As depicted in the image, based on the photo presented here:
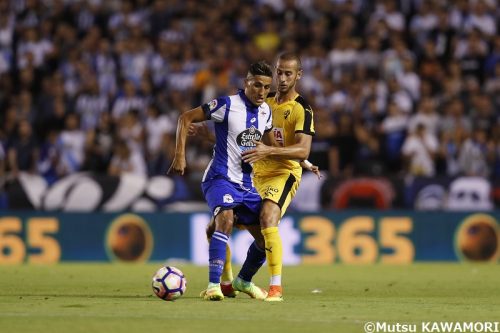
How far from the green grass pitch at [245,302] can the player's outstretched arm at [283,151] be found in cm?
142

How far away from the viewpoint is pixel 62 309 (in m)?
9.73

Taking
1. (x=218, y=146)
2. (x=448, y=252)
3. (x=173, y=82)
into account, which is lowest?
(x=448, y=252)

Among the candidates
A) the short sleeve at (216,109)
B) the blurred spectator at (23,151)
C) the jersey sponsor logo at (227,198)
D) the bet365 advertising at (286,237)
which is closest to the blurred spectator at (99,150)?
the blurred spectator at (23,151)

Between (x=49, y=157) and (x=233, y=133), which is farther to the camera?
(x=49, y=157)

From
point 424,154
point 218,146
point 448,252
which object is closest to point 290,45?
point 424,154

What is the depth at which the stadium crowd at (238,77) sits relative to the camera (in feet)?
64.1

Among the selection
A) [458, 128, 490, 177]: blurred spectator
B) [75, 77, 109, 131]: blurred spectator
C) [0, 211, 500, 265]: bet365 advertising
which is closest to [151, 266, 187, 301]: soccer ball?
[0, 211, 500, 265]: bet365 advertising

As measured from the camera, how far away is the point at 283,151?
10.7m

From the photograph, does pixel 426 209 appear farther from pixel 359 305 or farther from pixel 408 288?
pixel 359 305

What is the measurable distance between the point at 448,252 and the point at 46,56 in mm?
9779

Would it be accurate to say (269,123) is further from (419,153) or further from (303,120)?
(419,153)

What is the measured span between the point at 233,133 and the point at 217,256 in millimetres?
1251

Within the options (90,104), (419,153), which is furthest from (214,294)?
(90,104)

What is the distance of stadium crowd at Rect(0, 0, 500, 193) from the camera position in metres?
19.5
